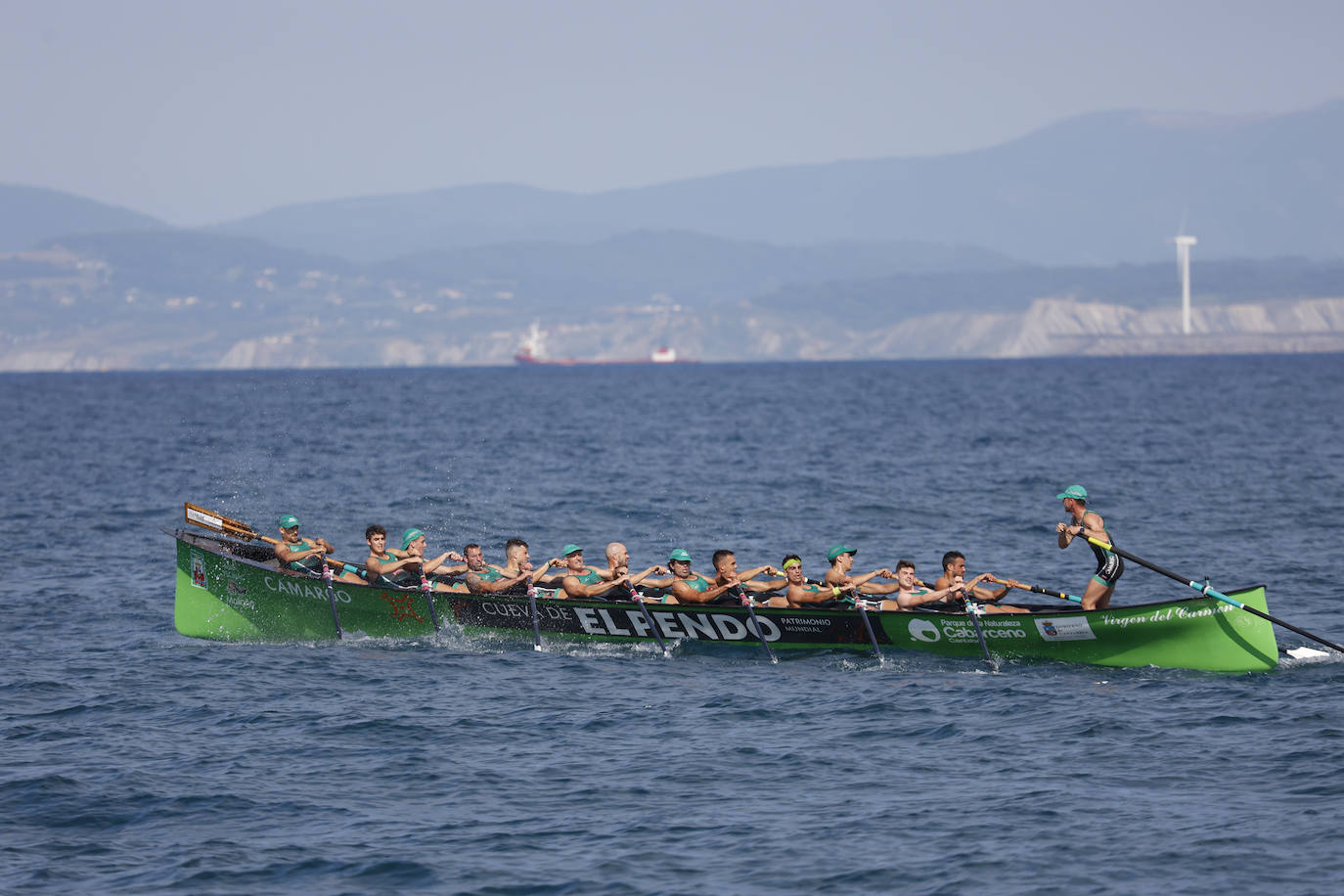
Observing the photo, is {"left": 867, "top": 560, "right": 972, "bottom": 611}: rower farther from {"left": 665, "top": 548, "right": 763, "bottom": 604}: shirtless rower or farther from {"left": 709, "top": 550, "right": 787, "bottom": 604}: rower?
{"left": 665, "top": 548, "right": 763, "bottom": 604}: shirtless rower

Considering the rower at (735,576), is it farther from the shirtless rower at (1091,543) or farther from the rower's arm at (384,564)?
the rower's arm at (384,564)

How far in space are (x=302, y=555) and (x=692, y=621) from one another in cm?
752

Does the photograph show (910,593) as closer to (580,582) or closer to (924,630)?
(924,630)

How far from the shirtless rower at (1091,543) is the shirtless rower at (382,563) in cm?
1146

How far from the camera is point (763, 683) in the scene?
22672mm

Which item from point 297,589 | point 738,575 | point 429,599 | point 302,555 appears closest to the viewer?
point 738,575

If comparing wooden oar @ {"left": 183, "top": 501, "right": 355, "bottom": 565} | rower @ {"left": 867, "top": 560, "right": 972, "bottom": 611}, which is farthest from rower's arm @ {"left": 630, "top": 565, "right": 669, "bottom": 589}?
wooden oar @ {"left": 183, "top": 501, "right": 355, "bottom": 565}

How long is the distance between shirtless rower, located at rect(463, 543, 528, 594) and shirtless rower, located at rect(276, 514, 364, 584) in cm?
212

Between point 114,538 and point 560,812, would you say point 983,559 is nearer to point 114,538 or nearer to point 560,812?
point 560,812

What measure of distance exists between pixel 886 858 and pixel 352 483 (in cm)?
3815

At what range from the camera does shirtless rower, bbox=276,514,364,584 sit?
27.1m

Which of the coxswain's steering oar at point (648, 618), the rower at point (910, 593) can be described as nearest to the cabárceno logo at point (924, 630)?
the rower at point (910, 593)

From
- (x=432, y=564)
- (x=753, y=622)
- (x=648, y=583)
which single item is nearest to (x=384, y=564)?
(x=432, y=564)

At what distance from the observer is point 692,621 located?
24.9m
